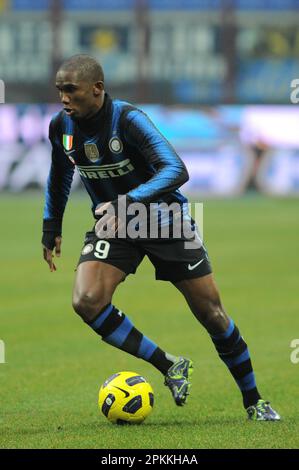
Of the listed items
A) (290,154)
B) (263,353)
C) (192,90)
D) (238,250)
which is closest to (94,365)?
(263,353)

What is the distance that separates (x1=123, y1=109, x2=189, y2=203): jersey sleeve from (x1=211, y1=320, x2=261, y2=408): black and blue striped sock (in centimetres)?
106

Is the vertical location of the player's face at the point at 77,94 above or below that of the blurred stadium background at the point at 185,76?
above

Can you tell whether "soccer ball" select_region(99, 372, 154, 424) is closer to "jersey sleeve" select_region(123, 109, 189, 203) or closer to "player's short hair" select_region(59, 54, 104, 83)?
"jersey sleeve" select_region(123, 109, 189, 203)

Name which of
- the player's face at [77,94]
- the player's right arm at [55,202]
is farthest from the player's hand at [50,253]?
the player's face at [77,94]

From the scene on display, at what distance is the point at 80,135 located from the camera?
6867mm

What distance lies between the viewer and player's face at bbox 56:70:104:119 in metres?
6.55

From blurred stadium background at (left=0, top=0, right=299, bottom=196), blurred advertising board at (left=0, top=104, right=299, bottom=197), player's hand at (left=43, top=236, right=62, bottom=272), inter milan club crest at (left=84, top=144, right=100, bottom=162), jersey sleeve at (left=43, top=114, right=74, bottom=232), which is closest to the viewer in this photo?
inter milan club crest at (left=84, top=144, right=100, bottom=162)

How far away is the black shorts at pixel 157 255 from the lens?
6871mm

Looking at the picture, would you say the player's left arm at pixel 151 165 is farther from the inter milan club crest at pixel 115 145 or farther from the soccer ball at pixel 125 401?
the soccer ball at pixel 125 401

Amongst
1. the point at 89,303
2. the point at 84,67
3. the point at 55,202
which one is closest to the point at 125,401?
the point at 89,303

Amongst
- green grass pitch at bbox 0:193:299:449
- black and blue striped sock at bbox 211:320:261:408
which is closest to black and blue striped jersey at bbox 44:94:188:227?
black and blue striped sock at bbox 211:320:261:408

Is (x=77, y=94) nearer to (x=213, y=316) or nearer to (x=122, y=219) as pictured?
(x=122, y=219)

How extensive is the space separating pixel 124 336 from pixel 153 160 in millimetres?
1168

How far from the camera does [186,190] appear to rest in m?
30.2
